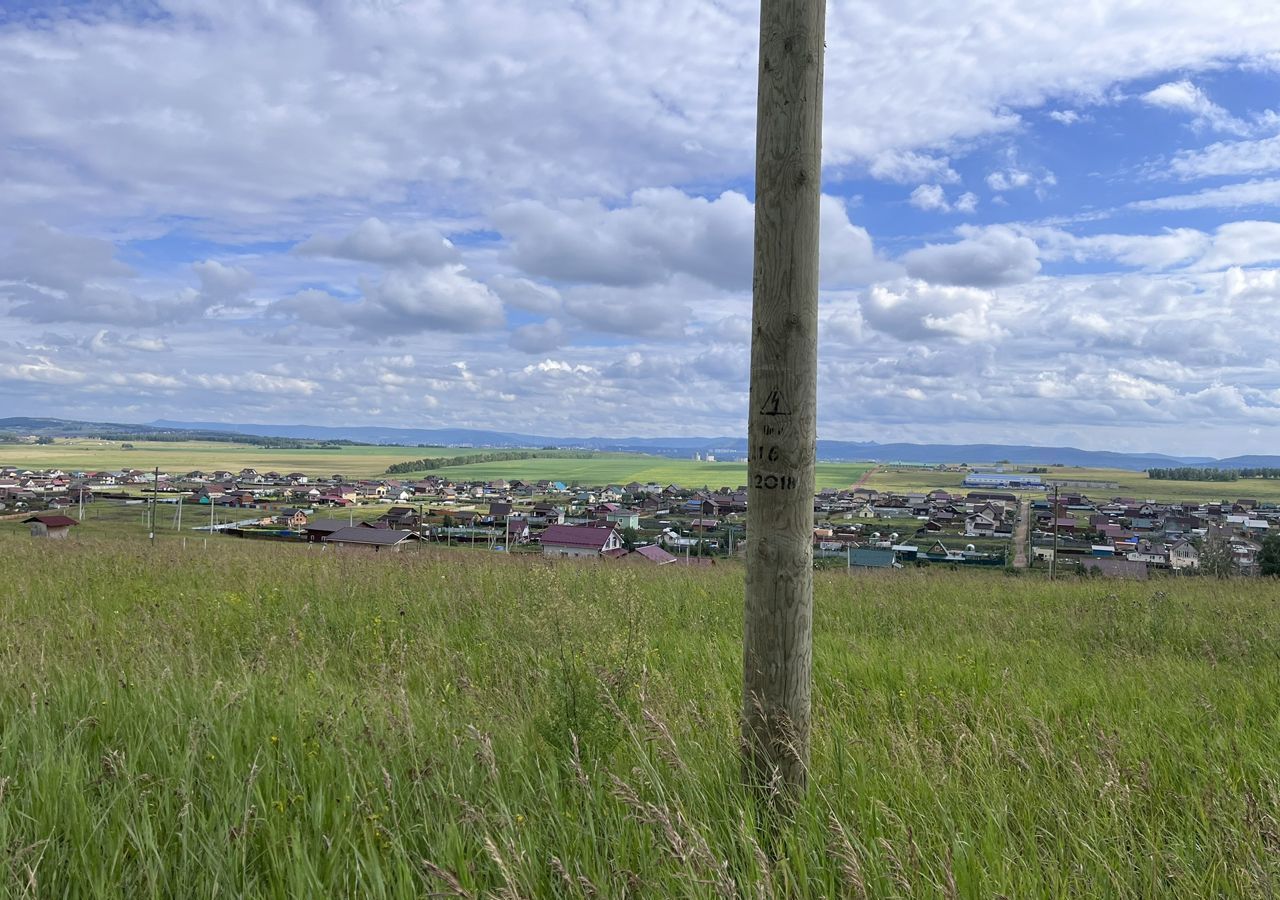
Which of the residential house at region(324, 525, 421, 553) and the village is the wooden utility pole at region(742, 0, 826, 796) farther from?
the residential house at region(324, 525, 421, 553)

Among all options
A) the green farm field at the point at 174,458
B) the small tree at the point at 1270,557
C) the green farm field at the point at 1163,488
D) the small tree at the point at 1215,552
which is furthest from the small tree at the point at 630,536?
the green farm field at the point at 174,458

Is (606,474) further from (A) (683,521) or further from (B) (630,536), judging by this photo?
(B) (630,536)

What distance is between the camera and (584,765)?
3.05 meters

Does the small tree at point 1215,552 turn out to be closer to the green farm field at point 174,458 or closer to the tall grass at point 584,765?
the tall grass at point 584,765

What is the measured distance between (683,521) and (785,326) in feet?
141

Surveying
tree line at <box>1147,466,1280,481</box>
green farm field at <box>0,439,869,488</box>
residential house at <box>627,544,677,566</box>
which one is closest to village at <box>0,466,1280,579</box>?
residential house at <box>627,544,677,566</box>

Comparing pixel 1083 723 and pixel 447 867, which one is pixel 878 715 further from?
pixel 447 867

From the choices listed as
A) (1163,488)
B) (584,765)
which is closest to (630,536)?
(584,765)

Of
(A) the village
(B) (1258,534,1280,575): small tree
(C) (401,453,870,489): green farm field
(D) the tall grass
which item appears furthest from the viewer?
(C) (401,453,870,489): green farm field

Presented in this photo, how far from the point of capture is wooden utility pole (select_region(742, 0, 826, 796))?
2574 mm

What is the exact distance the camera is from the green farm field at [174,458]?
95062mm

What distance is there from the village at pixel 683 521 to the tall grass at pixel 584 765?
12.4m

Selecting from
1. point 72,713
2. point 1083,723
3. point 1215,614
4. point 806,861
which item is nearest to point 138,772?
point 72,713

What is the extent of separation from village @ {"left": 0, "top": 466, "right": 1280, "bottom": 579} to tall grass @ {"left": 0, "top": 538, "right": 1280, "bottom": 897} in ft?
40.6
